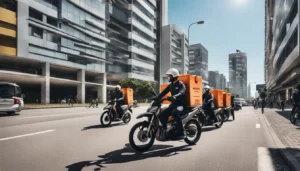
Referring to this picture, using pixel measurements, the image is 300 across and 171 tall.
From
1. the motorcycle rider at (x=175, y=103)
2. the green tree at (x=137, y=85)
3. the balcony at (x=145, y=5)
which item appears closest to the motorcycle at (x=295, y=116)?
the motorcycle rider at (x=175, y=103)

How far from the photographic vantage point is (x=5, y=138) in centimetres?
644

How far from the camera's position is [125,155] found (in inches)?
190

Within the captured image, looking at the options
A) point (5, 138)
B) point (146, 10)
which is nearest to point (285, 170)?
point (5, 138)

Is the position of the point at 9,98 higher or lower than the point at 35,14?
lower

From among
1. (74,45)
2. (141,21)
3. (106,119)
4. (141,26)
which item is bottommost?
(106,119)

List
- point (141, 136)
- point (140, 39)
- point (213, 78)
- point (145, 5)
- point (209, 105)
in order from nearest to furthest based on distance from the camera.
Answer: point (141, 136) < point (209, 105) < point (140, 39) < point (145, 5) < point (213, 78)

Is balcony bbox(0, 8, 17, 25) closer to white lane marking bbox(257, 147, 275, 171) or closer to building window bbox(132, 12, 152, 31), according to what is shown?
building window bbox(132, 12, 152, 31)

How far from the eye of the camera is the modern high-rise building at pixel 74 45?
33.0 meters

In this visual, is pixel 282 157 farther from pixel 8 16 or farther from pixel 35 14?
pixel 35 14

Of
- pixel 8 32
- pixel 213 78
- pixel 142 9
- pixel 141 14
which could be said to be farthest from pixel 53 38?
pixel 213 78

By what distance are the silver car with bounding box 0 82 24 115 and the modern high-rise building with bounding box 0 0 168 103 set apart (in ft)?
61.6

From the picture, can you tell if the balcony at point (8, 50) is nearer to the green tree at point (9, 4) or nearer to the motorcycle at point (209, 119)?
the green tree at point (9, 4)

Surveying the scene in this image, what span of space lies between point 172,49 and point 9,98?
75334 mm

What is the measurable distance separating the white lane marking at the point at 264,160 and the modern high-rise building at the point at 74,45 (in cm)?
3387
